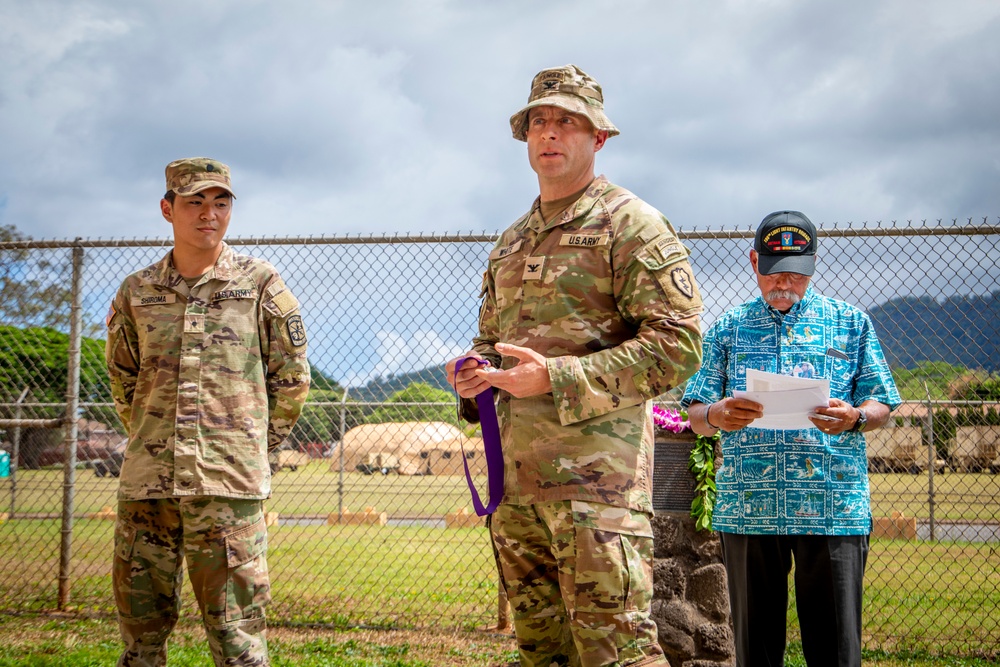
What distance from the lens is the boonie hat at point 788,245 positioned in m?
3.23

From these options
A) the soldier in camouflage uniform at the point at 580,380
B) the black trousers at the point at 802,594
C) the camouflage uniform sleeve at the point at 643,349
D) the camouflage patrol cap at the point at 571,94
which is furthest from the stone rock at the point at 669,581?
the camouflage patrol cap at the point at 571,94

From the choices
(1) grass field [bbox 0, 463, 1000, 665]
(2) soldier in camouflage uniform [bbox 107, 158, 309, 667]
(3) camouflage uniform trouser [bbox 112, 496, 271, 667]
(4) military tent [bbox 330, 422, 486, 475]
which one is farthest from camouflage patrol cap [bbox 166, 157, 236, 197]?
(4) military tent [bbox 330, 422, 486, 475]

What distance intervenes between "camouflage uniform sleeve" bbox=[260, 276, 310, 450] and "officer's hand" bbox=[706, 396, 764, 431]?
1806 millimetres

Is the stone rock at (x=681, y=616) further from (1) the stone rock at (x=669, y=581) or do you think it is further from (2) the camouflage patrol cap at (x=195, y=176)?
(2) the camouflage patrol cap at (x=195, y=176)

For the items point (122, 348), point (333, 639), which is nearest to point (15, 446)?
point (333, 639)

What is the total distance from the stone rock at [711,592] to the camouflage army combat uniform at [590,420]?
2.11 meters

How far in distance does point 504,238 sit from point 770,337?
1.24 metres

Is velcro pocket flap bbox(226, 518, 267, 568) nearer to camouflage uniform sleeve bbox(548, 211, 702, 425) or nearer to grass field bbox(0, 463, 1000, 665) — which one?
camouflage uniform sleeve bbox(548, 211, 702, 425)

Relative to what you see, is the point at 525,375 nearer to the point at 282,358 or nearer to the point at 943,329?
the point at 282,358

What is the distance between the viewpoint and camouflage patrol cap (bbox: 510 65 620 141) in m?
2.59

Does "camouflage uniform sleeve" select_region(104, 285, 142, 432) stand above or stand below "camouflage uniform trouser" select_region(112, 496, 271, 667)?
above

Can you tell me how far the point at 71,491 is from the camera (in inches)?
229

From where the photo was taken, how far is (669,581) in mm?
4422

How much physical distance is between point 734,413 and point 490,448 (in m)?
1.04
